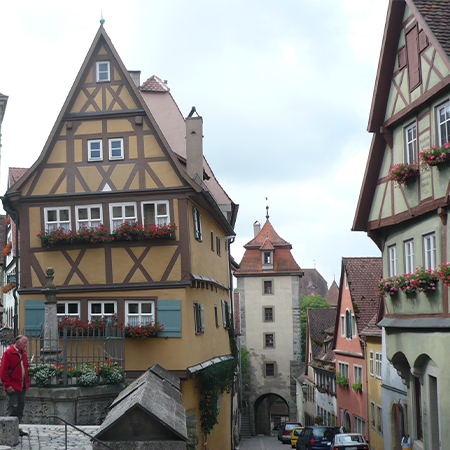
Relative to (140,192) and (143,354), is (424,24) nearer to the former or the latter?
(140,192)

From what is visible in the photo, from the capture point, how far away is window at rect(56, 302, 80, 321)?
1934 cm

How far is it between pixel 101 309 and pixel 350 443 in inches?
401

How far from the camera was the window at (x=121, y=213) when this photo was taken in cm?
1944

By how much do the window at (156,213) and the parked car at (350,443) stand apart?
10.3m

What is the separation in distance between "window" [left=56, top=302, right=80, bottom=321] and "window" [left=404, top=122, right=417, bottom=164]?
1019 cm

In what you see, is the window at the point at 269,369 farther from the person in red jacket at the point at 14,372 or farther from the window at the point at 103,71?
the person in red jacket at the point at 14,372

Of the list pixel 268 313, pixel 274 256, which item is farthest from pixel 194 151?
pixel 268 313

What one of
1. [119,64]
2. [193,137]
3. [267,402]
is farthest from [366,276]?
[267,402]

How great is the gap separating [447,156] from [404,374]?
6.91m

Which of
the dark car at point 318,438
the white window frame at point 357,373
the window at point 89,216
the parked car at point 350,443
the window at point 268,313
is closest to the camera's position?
the window at point 89,216

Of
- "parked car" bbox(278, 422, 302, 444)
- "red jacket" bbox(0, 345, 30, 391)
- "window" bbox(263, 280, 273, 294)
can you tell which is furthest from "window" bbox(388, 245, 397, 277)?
"window" bbox(263, 280, 273, 294)

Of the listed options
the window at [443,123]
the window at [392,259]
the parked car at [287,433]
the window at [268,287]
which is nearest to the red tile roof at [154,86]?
the window at [392,259]

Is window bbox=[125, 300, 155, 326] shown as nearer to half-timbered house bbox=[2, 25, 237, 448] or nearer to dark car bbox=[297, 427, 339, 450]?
half-timbered house bbox=[2, 25, 237, 448]

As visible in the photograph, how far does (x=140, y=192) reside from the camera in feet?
63.4
